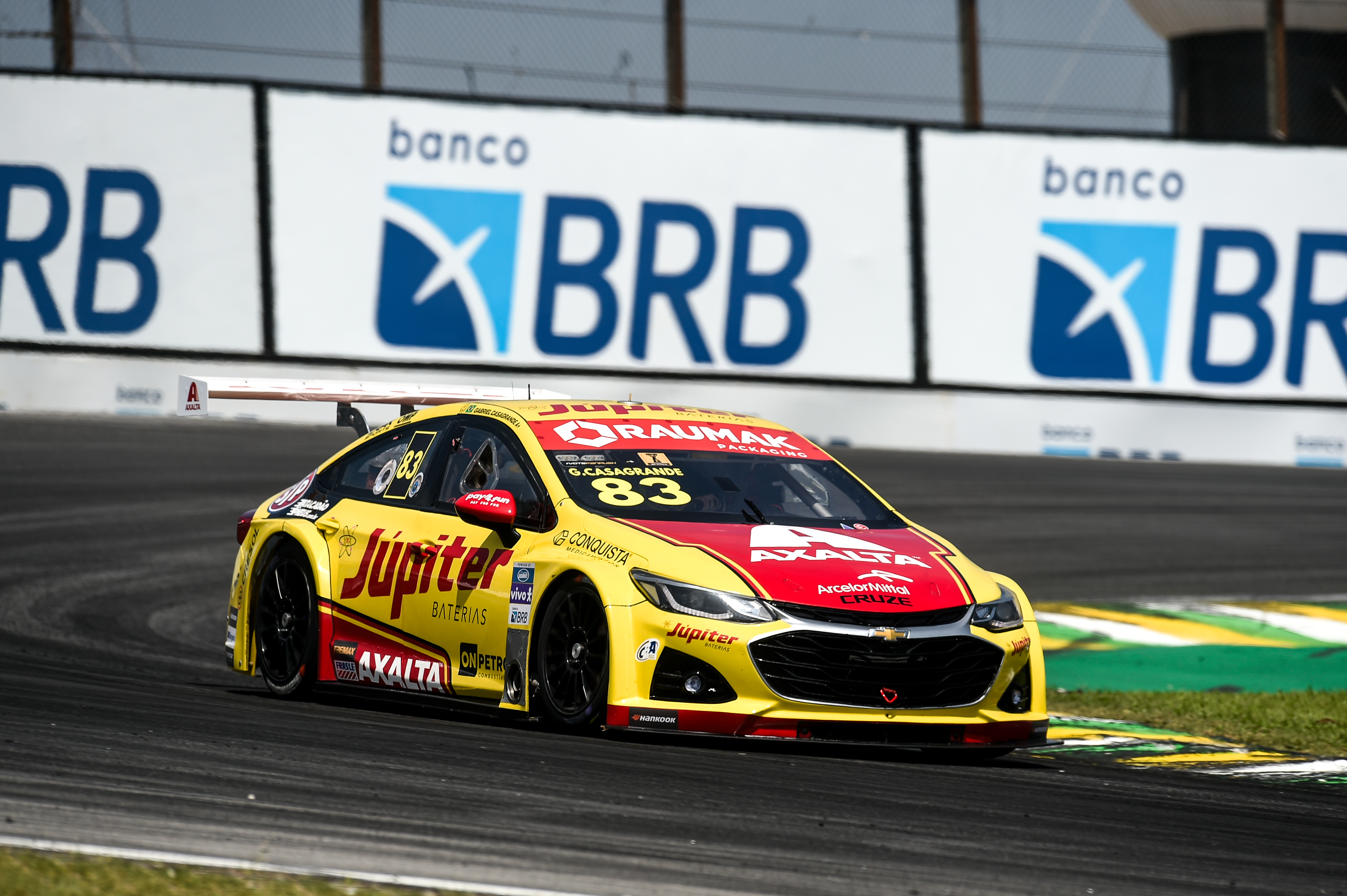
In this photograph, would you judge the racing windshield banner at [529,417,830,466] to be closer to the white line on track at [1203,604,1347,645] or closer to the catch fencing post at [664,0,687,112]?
the white line on track at [1203,604,1347,645]

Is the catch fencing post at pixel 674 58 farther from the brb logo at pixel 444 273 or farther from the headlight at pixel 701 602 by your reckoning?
the headlight at pixel 701 602

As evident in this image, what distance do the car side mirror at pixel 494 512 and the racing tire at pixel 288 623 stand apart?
1.26 metres

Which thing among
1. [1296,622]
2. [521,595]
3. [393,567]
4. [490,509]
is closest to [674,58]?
[1296,622]

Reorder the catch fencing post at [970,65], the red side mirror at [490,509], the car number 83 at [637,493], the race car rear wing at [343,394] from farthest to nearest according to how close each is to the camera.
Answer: the catch fencing post at [970,65]
the race car rear wing at [343,394]
the car number 83 at [637,493]
the red side mirror at [490,509]

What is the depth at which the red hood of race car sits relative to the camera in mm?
6938

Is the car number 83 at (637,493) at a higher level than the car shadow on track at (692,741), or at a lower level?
higher

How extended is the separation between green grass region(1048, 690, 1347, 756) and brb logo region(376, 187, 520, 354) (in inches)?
271

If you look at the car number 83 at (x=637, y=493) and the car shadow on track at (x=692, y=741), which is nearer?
the car shadow on track at (x=692, y=741)

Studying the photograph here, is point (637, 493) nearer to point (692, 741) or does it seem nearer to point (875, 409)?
point (692, 741)

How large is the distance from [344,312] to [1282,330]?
8410 millimetres

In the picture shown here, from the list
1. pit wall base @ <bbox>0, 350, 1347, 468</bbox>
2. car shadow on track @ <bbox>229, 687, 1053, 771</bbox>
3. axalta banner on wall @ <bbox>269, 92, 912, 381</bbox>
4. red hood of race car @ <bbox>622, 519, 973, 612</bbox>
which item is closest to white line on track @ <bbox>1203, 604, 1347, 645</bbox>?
pit wall base @ <bbox>0, 350, 1347, 468</bbox>

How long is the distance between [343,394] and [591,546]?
8.09ft

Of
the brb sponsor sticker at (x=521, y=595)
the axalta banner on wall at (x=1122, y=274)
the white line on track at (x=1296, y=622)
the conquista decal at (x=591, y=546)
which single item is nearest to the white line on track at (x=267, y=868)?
the conquista decal at (x=591, y=546)

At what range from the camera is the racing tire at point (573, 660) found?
7.05m
